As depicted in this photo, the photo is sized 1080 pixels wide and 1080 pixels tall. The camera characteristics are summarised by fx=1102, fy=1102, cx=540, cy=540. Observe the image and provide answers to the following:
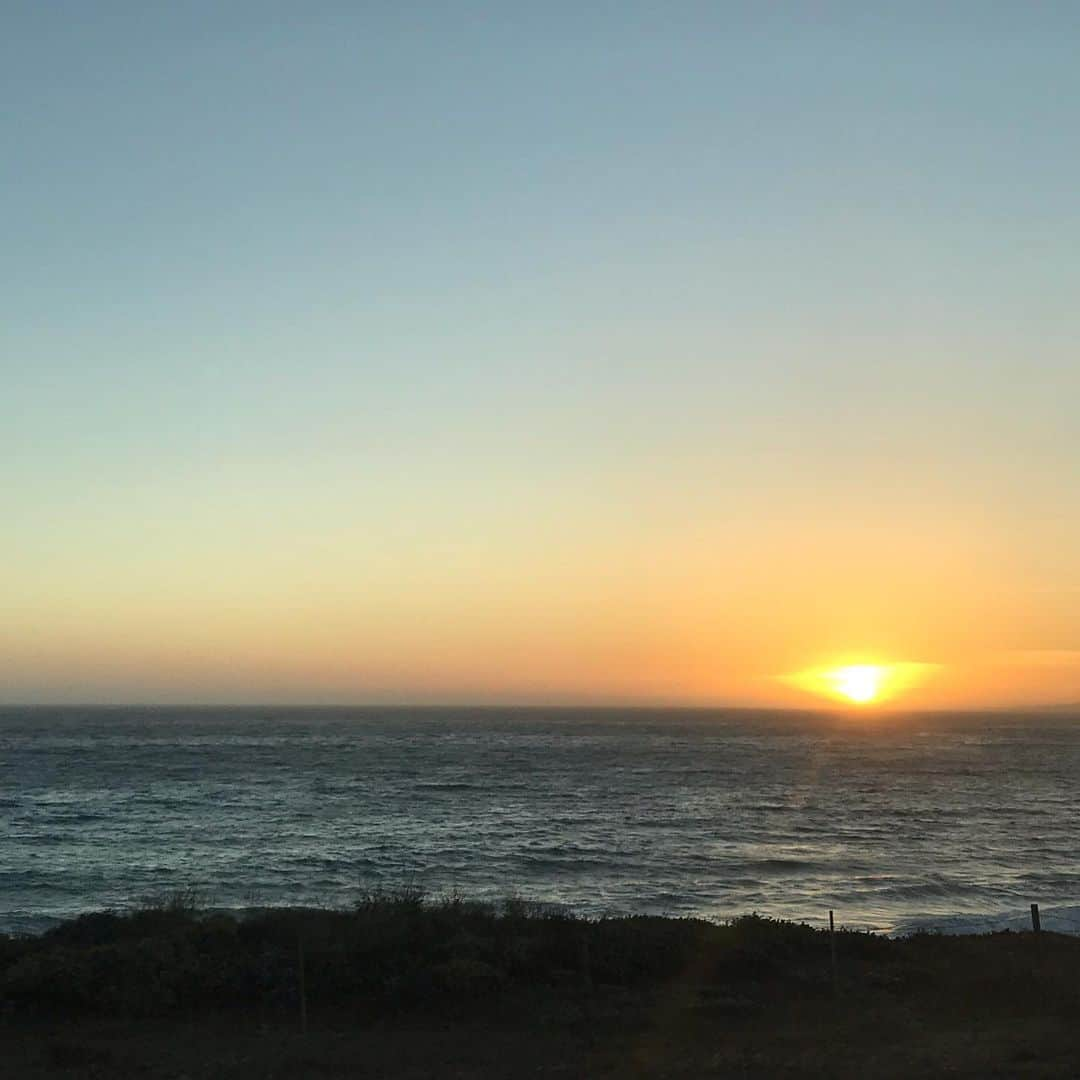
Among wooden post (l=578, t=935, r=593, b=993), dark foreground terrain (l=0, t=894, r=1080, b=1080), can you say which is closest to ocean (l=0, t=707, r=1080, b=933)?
dark foreground terrain (l=0, t=894, r=1080, b=1080)

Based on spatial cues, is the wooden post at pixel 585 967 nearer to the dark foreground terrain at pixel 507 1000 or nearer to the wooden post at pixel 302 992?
the dark foreground terrain at pixel 507 1000

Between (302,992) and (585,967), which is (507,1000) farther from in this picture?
(302,992)

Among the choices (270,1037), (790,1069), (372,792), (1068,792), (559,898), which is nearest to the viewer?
(790,1069)

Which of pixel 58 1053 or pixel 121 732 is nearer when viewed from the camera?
pixel 58 1053

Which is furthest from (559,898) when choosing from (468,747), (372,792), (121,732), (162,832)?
(121,732)

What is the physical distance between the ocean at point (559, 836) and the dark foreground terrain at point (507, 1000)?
30.8ft

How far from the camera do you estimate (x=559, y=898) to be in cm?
3084

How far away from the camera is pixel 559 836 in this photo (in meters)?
44.2

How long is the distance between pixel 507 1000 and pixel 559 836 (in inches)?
1118

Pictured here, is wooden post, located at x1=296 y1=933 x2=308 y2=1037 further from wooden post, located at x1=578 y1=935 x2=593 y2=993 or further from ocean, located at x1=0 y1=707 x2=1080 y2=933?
ocean, located at x1=0 y1=707 x2=1080 y2=933

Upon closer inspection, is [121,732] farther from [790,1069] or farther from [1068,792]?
[790,1069]

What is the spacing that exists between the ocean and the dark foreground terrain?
9.38 m

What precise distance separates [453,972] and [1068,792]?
64483mm

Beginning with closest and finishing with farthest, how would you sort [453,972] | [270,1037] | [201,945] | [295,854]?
[270,1037]
[453,972]
[201,945]
[295,854]
